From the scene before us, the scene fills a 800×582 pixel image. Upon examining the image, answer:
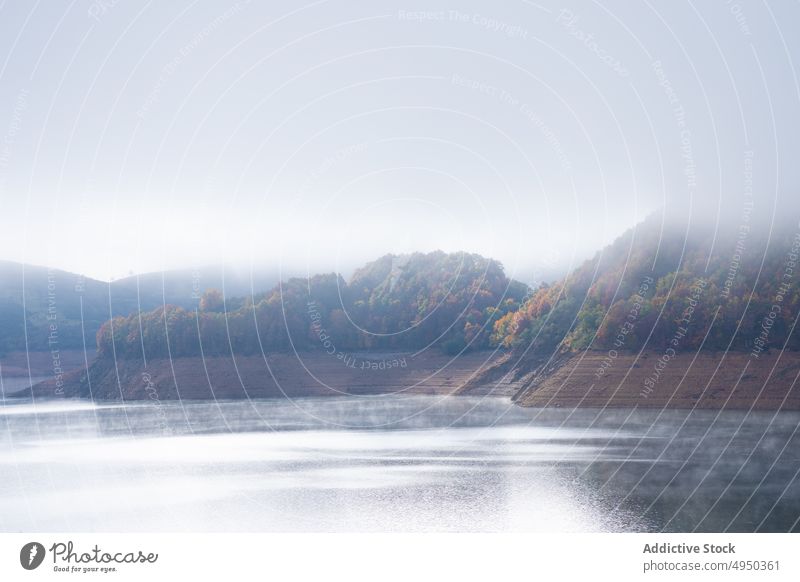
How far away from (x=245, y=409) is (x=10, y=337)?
4271 centimetres

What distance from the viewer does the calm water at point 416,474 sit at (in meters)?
34.2

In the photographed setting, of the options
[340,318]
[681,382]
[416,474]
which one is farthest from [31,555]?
[340,318]

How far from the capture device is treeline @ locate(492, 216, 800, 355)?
257 ft

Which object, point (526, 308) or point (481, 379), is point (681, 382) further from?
point (526, 308)

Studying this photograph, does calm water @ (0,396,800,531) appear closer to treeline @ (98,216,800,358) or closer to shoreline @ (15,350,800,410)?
shoreline @ (15,350,800,410)

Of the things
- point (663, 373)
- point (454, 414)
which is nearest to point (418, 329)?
point (454, 414)

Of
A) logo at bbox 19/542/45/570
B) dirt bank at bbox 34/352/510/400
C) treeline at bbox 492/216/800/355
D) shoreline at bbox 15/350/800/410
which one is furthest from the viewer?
dirt bank at bbox 34/352/510/400

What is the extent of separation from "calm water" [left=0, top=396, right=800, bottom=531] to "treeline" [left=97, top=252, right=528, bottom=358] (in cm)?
3601

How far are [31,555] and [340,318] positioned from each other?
310ft

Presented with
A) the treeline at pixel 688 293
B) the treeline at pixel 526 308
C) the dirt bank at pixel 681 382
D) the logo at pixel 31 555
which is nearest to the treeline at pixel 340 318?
the treeline at pixel 526 308

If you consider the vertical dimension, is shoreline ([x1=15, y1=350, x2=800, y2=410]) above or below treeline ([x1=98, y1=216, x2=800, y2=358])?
below

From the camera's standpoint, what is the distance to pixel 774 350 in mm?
79812

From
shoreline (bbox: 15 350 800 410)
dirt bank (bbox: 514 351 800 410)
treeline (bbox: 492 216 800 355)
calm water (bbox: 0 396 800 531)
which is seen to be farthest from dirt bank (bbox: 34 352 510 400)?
calm water (bbox: 0 396 800 531)

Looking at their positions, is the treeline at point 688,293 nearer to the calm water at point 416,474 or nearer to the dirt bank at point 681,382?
the dirt bank at point 681,382
